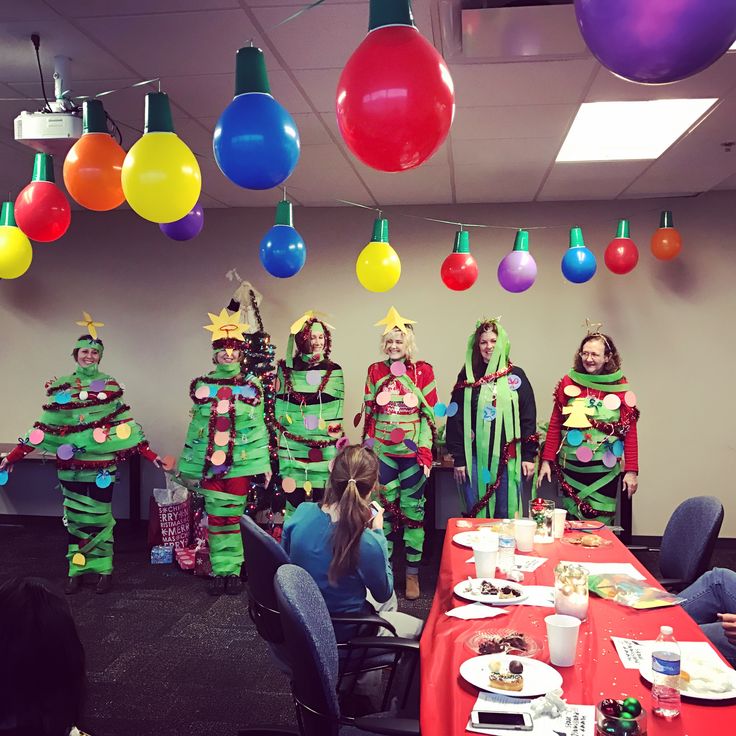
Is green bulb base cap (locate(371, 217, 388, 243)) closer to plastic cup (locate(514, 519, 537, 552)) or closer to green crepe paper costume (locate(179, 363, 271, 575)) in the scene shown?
green crepe paper costume (locate(179, 363, 271, 575))

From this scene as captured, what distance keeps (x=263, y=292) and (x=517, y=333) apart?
2.04 m

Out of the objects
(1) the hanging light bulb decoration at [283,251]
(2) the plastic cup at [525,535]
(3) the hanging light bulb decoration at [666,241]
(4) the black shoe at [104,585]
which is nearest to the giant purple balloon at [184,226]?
(1) the hanging light bulb decoration at [283,251]

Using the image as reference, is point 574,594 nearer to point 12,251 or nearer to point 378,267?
point 378,267

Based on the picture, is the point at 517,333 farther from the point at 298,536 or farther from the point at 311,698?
the point at 311,698

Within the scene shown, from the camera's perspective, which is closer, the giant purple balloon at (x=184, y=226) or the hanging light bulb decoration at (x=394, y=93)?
the hanging light bulb decoration at (x=394, y=93)

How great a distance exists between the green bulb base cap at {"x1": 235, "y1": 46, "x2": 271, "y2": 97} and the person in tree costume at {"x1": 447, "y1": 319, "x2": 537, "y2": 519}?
108 inches

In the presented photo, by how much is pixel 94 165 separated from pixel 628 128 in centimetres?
264

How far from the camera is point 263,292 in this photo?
5.75 metres

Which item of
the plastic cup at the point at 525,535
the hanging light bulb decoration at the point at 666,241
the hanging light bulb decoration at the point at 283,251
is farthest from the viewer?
the hanging light bulb decoration at the point at 666,241

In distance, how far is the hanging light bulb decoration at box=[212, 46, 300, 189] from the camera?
5.81ft

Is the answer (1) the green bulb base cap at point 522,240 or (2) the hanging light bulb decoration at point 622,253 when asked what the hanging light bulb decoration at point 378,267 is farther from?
(2) the hanging light bulb decoration at point 622,253

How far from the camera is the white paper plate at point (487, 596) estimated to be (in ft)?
6.82

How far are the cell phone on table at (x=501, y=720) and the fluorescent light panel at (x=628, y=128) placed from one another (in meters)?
2.75

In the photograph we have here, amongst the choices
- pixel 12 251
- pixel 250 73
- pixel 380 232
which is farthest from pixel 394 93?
pixel 380 232
